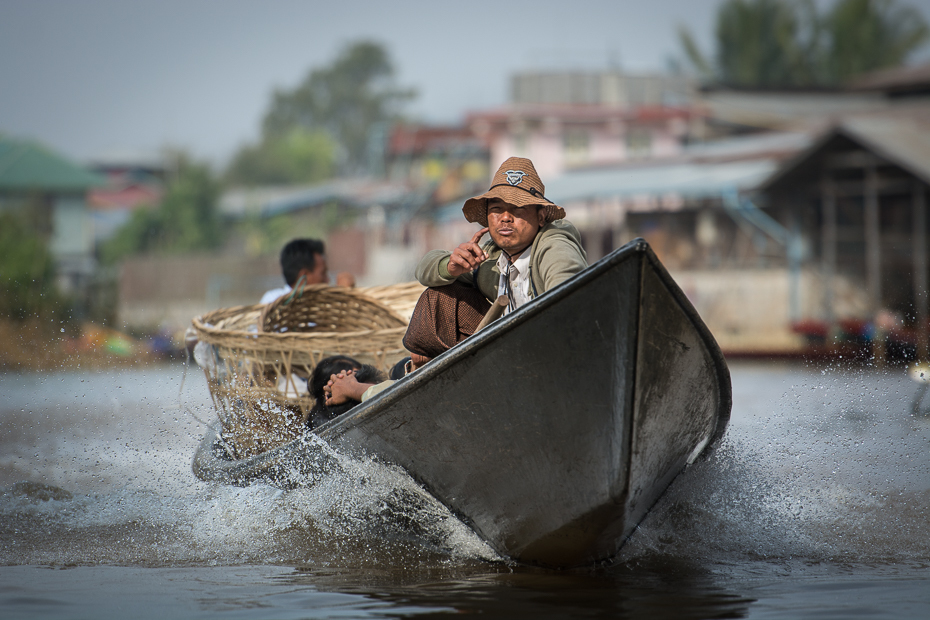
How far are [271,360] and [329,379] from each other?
1.58ft

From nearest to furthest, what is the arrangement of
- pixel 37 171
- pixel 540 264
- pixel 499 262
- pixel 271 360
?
pixel 540 264 < pixel 499 262 < pixel 271 360 < pixel 37 171

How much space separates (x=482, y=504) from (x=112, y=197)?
38425 millimetres

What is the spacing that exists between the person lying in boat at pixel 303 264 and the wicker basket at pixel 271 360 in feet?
1.17

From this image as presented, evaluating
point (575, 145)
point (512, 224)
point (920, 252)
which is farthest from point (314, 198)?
point (512, 224)

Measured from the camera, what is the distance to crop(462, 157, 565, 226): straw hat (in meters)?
3.16

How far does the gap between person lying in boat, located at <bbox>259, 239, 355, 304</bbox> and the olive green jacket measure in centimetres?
203

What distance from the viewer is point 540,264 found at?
3.19 metres

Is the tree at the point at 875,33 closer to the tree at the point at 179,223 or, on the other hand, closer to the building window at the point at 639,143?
the building window at the point at 639,143

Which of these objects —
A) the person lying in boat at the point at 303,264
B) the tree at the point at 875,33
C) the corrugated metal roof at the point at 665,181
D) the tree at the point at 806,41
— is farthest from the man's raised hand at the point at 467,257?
the tree at the point at 875,33

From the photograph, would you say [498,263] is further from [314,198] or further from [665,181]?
[314,198]

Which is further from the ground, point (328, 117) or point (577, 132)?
point (328, 117)

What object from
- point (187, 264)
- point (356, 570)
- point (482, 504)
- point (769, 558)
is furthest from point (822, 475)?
point (187, 264)

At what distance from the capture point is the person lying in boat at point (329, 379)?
13.3ft

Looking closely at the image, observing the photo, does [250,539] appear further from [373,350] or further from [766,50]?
[766,50]
